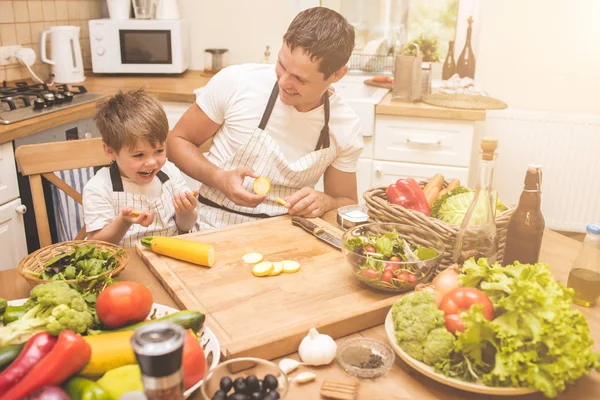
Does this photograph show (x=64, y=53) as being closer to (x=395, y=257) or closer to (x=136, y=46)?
(x=136, y=46)

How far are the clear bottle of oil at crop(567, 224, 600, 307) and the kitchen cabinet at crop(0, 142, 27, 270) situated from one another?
1.99m

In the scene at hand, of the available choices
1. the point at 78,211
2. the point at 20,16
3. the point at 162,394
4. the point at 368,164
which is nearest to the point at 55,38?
the point at 20,16

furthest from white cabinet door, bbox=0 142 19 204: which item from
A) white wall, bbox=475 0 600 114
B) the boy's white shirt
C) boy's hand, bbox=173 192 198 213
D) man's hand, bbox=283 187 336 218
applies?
white wall, bbox=475 0 600 114

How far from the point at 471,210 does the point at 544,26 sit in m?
2.48

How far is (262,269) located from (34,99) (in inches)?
68.7

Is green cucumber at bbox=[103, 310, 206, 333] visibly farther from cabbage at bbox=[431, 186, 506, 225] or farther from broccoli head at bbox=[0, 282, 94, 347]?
cabbage at bbox=[431, 186, 506, 225]

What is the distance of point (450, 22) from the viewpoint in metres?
3.37

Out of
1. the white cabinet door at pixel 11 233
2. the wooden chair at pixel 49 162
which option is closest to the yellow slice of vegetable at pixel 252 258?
the wooden chair at pixel 49 162

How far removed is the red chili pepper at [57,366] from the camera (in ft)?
2.52

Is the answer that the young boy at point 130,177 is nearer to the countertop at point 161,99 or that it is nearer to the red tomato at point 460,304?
the countertop at point 161,99

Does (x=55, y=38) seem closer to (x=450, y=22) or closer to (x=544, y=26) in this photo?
(x=450, y=22)

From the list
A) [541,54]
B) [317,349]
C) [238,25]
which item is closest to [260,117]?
[317,349]

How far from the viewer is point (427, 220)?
125 cm

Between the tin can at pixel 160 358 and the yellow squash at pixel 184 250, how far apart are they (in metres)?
0.72
